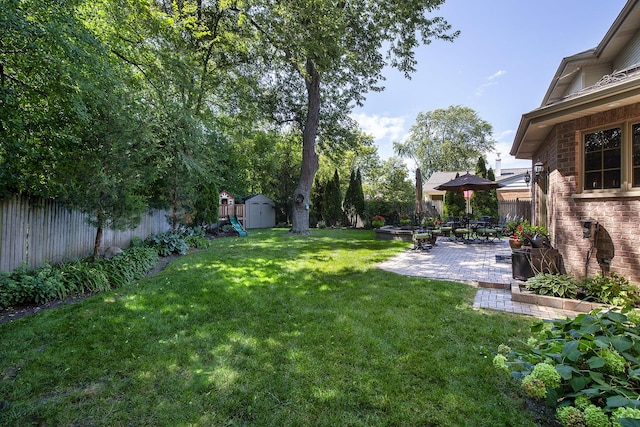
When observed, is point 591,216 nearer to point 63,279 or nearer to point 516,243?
point 516,243

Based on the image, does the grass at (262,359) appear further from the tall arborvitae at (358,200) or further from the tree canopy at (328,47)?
the tall arborvitae at (358,200)

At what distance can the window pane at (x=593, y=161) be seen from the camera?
4422 millimetres

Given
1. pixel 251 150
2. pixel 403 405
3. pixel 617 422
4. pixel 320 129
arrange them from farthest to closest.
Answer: pixel 251 150 → pixel 320 129 → pixel 403 405 → pixel 617 422

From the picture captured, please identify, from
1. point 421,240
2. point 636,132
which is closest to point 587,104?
point 636,132

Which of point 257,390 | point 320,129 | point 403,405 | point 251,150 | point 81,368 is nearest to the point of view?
point 403,405

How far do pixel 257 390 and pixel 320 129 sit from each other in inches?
603

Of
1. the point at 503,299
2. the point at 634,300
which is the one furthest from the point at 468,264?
Result: the point at 634,300

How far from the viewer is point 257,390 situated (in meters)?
2.38

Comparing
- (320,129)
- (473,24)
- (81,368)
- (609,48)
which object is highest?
(473,24)

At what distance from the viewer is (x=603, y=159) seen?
436 cm

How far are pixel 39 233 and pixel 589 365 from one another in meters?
8.16

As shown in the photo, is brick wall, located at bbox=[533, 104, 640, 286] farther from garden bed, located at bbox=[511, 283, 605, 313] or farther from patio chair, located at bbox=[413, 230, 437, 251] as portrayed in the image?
patio chair, located at bbox=[413, 230, 437, 251]

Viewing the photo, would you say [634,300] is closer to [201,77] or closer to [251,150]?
[201,77]

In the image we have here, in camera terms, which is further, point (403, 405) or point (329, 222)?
point (329, 222)
